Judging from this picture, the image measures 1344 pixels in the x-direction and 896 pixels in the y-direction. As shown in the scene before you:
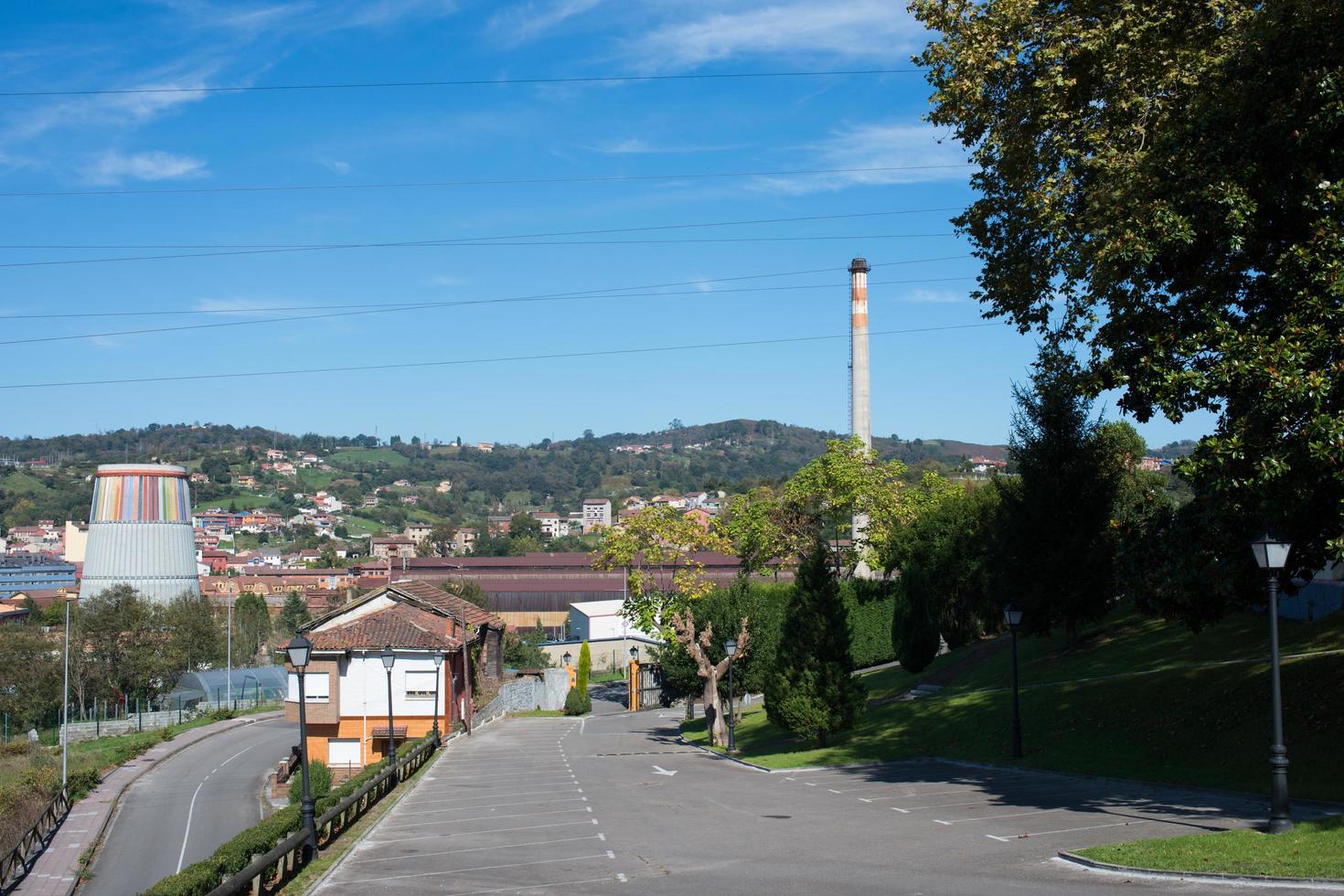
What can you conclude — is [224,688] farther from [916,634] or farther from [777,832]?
[777,832]

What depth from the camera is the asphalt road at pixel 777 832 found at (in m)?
14.9

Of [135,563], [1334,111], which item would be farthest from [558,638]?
Result: [1334,111]

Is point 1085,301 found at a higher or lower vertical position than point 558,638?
higher

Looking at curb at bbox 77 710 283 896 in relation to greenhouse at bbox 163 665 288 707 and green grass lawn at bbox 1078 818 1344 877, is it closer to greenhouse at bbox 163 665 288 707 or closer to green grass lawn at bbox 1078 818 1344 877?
greenhouse at bbox 163 665 288 707

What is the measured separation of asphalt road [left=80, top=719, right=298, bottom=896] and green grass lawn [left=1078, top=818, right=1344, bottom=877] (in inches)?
965

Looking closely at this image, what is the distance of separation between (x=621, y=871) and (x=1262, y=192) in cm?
1393

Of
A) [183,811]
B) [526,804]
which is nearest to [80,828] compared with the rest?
[183,811]

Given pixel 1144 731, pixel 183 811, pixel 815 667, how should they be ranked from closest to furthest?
pixel 1144 731
pixel 815 667
pixel 183 811

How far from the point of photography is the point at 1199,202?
17578 millimetres

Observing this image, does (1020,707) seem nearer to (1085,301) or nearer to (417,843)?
(1085,301)

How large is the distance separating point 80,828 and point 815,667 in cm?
2531

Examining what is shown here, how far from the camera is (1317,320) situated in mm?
16203

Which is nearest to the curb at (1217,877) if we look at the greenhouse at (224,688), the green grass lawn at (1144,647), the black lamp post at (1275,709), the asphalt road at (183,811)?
the black lamp post at (1275,709)

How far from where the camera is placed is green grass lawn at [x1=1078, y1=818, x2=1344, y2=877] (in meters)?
13.0
